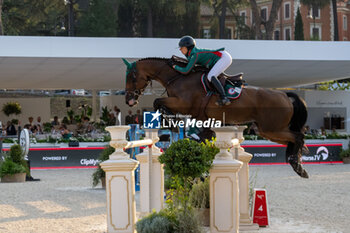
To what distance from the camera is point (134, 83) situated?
20.2 ft

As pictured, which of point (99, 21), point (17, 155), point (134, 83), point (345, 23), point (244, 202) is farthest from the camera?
point (345, 23)

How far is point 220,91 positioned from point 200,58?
47 cm

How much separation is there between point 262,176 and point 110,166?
29.8 feet

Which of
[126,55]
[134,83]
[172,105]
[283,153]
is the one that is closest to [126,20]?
[126,55]

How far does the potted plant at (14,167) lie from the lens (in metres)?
12.3

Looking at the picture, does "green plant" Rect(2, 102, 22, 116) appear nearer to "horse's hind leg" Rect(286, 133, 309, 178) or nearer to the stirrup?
"horse's hind leg" Rect(286, 133, 309, 178)

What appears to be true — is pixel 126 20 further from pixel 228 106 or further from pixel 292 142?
pixel 228 106

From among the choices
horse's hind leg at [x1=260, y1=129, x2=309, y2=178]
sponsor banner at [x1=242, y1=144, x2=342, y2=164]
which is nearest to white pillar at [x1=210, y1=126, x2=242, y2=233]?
horse's hind leg at [x1=260, y1=129, x2=309, y2=178]

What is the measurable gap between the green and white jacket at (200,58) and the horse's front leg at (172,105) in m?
0.37

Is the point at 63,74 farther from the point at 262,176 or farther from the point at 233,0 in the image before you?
the point at 233,0

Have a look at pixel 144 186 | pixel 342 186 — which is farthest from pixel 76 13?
pixel 144 186

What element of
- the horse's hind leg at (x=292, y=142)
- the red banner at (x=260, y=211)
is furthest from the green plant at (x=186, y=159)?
the red banner at (x=260, y=211)

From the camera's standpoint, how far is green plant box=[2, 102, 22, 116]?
25391 millimetres

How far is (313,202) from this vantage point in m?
9.47
